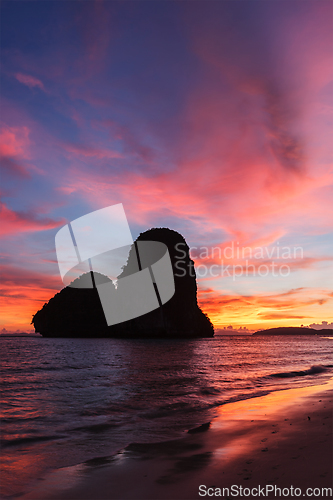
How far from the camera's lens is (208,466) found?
470 centimetres

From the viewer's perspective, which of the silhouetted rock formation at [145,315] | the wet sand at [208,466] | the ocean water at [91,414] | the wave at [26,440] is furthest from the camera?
the silhouetted rock formation at [145,315]

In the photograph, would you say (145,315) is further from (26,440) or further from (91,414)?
(26,440)

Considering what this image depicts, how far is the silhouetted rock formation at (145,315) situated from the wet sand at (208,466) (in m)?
114

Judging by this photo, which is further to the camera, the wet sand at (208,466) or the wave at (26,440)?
the wave at (26,440)

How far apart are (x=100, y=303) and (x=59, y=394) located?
6568 inches

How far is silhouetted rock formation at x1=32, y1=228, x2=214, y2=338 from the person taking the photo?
11931 centimetres

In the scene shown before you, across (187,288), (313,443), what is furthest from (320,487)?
(187,288)

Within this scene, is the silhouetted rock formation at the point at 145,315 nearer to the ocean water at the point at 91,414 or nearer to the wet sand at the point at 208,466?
the ocean water at the point at 91,414

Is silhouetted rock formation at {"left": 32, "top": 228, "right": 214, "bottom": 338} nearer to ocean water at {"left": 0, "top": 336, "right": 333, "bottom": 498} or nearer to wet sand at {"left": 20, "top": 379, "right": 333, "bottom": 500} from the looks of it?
ocean water at {"left": 0, "top": 336, "right": 333, "bottom": 498}

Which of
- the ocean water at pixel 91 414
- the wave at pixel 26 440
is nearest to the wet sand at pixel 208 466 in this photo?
the ocean water at pixel 91 414

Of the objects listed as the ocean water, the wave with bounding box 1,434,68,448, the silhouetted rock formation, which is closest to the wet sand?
the ocean water

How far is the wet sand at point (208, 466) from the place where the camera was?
13.0 feet

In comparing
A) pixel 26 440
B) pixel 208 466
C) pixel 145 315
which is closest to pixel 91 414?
pixel 26 440

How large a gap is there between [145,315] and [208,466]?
120 m
